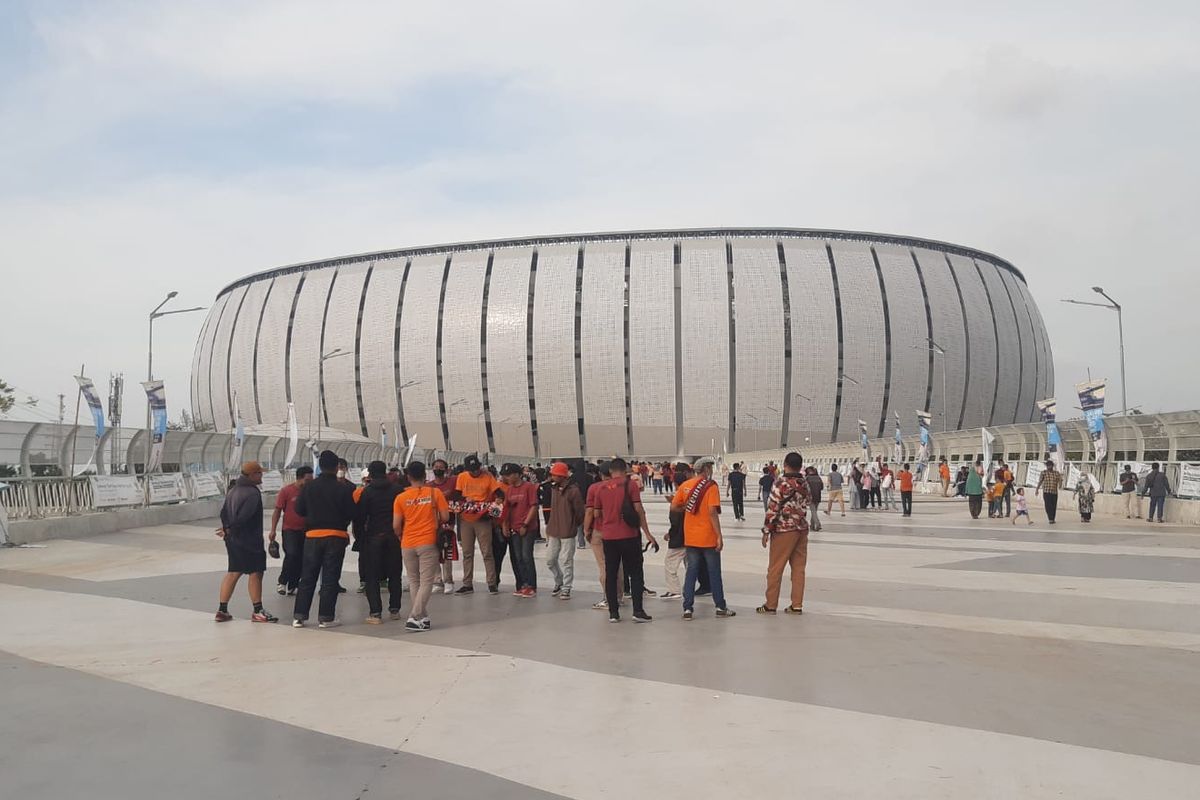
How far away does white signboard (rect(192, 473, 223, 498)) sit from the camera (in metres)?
26.9

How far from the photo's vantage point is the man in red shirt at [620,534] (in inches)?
405

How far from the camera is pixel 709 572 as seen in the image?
10.7 meters

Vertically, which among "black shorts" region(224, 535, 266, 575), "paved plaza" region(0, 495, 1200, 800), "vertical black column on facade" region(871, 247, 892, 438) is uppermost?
"vertical black column on facade" region(871, 247, 892, 438)

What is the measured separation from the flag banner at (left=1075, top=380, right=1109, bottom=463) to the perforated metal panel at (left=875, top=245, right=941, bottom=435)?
69.8 metres

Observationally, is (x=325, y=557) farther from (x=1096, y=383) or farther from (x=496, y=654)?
(x=1096, y=383)

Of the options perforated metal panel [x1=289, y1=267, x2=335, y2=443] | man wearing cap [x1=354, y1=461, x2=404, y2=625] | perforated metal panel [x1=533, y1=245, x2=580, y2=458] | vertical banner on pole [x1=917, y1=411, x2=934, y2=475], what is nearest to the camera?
man wearing cap [x1=354, y1=461, x2=404, y2=625]

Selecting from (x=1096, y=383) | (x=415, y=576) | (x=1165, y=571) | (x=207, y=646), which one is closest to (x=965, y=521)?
(x=1096, y=383)

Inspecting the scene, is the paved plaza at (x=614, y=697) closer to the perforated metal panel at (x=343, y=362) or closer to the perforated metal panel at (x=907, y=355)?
the perforated metal panel at (x=907, y=355)

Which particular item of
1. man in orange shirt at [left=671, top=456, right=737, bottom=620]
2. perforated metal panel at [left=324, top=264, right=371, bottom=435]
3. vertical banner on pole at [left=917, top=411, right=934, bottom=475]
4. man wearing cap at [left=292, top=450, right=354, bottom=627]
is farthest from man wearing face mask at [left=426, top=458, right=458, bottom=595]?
perforated metal panel at [left=324, top=264, right=371, bottom=435]

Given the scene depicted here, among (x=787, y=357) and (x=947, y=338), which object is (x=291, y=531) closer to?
(x=787, y=357)

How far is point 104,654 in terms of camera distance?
841cm

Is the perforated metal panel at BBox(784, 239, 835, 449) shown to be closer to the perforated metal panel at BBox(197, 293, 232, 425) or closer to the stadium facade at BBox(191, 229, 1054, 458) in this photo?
the stadium facade at BBox(191, 229, 1054, 458)

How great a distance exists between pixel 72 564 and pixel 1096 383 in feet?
74.4

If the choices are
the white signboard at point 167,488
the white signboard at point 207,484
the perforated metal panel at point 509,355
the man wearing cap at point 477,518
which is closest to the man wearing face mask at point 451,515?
the man wearing cap at point 477,518
